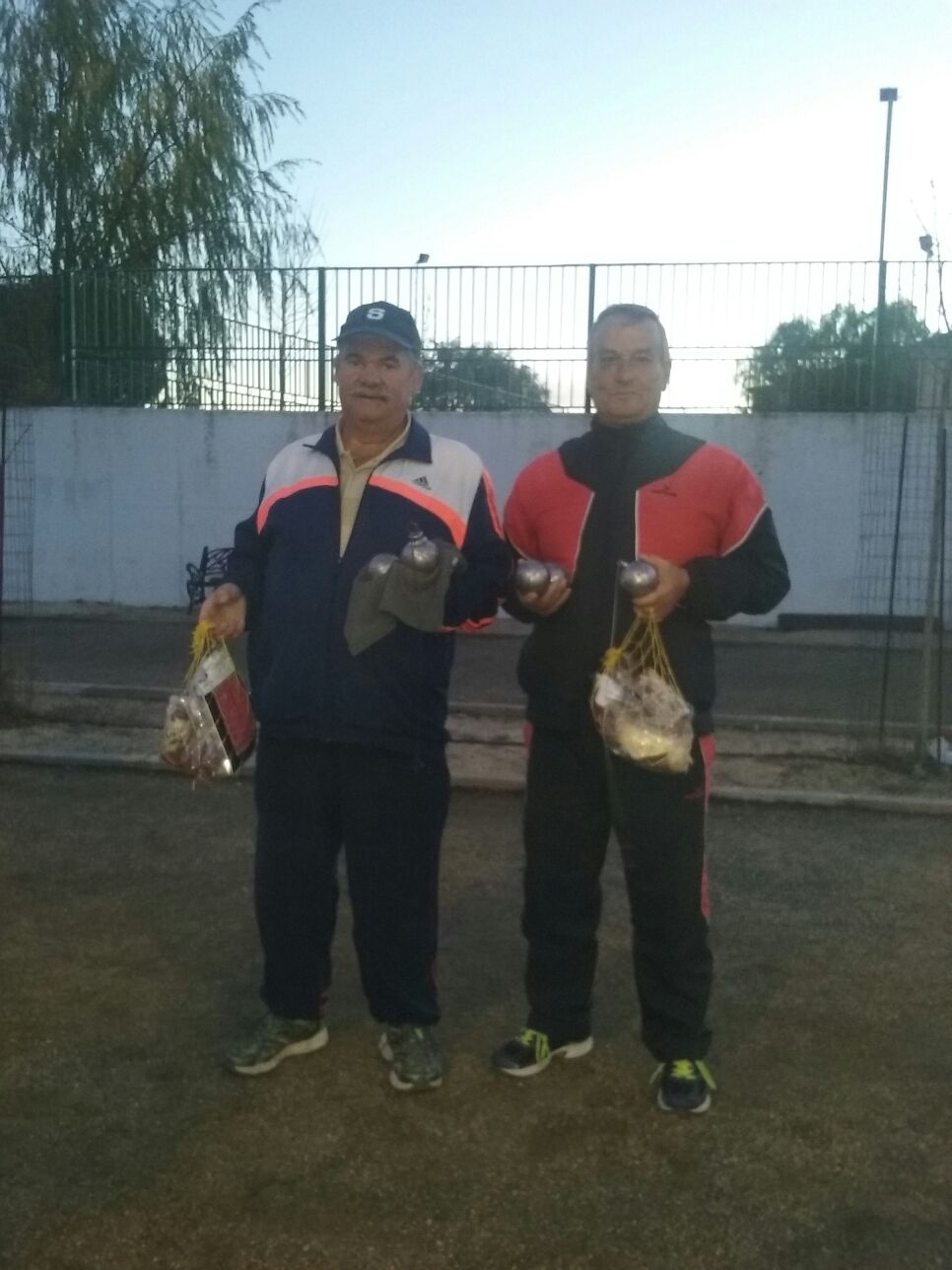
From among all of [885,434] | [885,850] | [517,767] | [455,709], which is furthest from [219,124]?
[885,850]

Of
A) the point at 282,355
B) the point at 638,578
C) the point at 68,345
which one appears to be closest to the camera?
the point at 638,578

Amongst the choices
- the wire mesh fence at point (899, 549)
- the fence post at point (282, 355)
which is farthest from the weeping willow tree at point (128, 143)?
the wire mesh fence at point (899, 549)

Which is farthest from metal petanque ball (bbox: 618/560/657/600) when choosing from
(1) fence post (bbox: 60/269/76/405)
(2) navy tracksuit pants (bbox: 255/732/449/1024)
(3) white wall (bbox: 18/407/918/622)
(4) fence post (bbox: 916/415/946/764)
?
(1) fence post (bbox: 60/269/76/405)

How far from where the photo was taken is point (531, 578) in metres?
3.20

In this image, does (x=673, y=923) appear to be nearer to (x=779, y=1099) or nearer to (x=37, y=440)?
(x=779, y=1099)

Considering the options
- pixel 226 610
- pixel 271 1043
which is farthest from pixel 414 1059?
pixel 226 610

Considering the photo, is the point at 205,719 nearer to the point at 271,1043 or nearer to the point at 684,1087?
the point at 271,1043

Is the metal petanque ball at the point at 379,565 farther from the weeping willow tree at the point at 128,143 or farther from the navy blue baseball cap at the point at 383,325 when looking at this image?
the weeping willow tree at the point at 128,143

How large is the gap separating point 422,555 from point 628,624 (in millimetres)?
562

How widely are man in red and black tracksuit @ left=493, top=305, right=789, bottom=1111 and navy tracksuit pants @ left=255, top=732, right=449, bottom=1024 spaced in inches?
12.0

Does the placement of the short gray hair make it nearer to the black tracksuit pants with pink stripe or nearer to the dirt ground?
the black tracksuit pants with pink stripe

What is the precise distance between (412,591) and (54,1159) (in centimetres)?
166

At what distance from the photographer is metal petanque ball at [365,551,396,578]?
129 inches

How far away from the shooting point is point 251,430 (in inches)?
585
